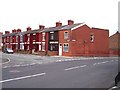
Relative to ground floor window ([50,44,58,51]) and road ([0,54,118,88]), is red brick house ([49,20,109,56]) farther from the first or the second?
road ([0,54,118,88])

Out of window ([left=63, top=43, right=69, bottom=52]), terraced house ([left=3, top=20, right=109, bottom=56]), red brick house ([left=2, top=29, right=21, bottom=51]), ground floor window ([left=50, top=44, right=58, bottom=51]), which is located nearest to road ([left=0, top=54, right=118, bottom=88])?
window ([left=63, top=43, right=69, bottom=52])

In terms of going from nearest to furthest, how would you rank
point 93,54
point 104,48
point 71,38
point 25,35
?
point 71,38
point 93,54
point 104,48
point 25,35

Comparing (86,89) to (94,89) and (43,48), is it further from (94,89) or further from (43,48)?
(43,48)

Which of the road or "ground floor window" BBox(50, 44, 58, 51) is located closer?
the road

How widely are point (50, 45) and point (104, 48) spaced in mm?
12728

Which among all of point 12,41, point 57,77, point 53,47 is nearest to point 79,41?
point 53,47

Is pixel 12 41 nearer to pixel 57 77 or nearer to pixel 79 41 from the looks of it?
pixel 79 41

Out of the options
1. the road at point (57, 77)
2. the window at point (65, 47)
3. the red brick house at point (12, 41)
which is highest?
the red brick house at point (12, 41)

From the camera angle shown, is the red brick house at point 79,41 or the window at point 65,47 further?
the window at point 65,47

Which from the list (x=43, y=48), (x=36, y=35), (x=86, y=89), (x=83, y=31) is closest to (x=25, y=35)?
(x=36, y=35)

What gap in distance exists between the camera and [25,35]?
218 ft

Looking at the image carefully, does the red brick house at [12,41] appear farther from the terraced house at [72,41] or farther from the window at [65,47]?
the window at [65,47]

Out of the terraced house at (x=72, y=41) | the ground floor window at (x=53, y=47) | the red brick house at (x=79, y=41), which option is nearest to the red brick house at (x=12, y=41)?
the terraced house at (x=72, y=41)

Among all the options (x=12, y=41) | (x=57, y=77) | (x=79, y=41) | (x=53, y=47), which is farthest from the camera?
(x=12, y=41)
